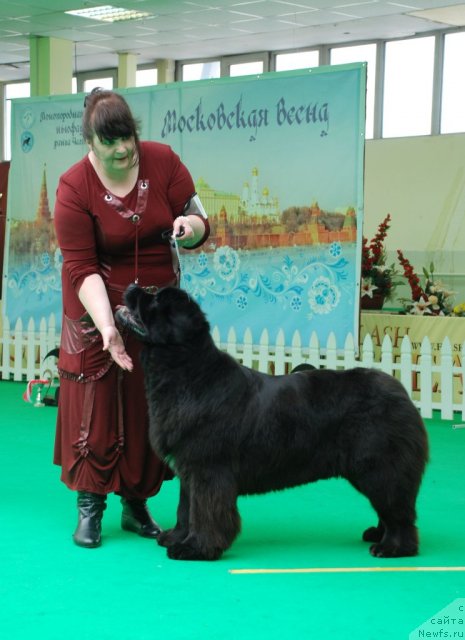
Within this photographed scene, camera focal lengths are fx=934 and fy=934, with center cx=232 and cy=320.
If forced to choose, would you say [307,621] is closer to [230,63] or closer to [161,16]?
[161,16]

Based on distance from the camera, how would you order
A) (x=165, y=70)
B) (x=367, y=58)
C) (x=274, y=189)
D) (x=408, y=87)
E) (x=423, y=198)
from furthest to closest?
(x=165, y=70) → (x=367, y=58) → (x=408, y=87) → (x=423, y=198) → (x=274, y=189)

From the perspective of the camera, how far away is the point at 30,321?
9156 millimetres

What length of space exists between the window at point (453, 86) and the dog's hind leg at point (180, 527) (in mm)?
11133

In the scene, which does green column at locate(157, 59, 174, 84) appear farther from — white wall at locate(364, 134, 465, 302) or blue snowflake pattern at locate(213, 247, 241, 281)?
blue snowflake pattern at locate(213, 247, 241, 281)

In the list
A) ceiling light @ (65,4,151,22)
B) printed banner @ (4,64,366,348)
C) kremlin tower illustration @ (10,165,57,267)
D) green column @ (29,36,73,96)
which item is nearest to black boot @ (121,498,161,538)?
printed banner @ (4,64,366,348)

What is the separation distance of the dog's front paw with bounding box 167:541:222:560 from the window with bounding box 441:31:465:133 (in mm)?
11309

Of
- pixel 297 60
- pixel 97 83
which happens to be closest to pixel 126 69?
pixel 97 83

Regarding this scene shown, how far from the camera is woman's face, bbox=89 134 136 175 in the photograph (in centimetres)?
360

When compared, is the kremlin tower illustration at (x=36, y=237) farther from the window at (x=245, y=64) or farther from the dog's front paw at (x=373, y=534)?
the window at (x=245, y=64)

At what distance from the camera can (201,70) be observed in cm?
1636

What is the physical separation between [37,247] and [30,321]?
83 cm

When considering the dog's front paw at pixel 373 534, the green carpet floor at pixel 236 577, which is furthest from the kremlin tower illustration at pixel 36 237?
the dog's front paw at pixel 373 534

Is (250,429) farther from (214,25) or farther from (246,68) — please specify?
(246,68)

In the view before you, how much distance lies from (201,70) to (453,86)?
15.2 ft
